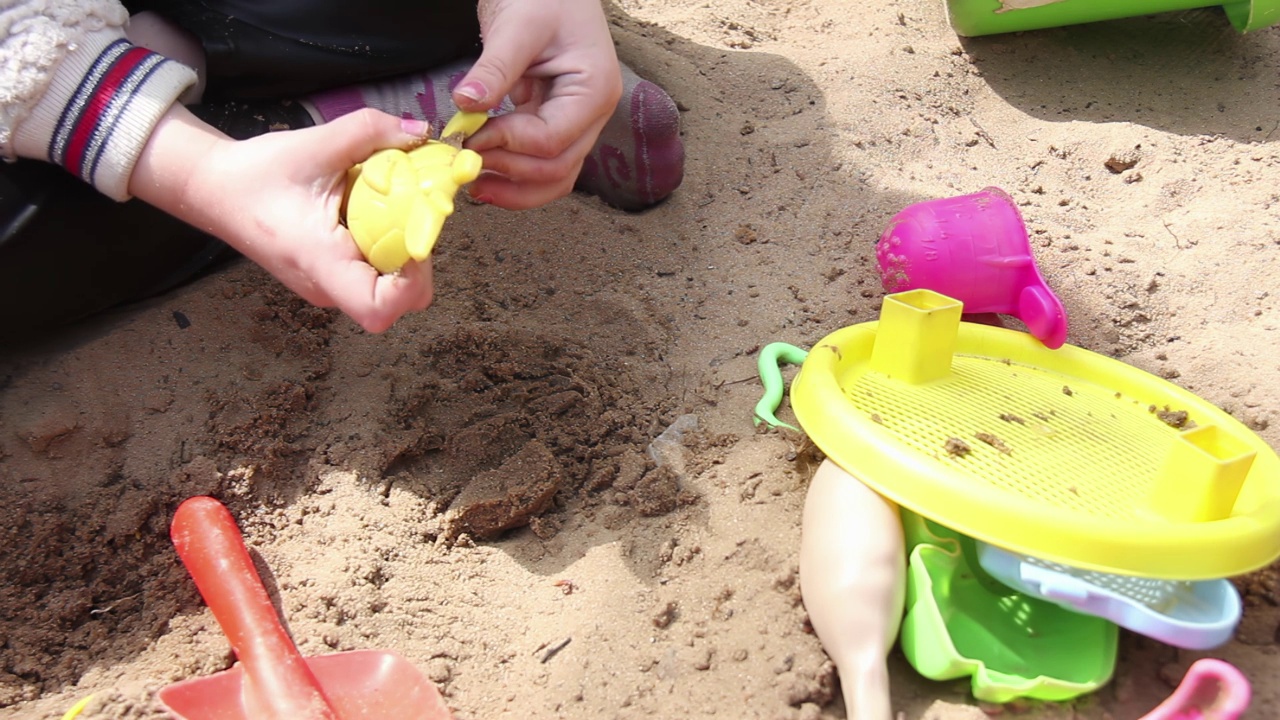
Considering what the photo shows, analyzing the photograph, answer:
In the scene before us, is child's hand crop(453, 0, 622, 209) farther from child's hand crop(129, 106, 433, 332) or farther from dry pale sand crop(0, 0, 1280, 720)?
dry pale sand crop(0, 0, 1280, 720)

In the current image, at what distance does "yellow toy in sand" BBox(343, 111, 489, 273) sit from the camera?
81cm

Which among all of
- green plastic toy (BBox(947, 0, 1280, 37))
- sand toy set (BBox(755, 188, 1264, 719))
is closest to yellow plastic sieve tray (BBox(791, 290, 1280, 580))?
sand toy set (BBox(755, 188, 1264, 719))

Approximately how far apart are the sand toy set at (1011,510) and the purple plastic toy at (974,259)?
75 mm

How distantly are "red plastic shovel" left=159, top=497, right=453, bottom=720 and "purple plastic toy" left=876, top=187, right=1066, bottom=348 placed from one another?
2.44 feet

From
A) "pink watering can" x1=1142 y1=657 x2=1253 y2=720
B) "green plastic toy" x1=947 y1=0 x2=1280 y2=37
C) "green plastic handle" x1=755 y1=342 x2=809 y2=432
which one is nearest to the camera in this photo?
"pink watering can" x1=1142 y1=657 x2=1253 y2=720

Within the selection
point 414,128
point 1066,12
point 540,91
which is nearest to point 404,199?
point 414,128

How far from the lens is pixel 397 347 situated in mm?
1180

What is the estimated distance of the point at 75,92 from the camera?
100 centimetres

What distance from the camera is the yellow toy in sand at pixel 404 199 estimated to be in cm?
81

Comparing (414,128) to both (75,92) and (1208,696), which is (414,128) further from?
(1208,696)

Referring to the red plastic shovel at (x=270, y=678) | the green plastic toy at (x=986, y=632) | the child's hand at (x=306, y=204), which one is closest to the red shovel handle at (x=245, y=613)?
the red plastic shovel at (x=270, y=678)

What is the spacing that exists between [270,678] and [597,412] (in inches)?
17.7

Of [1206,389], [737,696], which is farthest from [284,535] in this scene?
[1206,389]

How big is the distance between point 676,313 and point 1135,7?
1.05 metres
